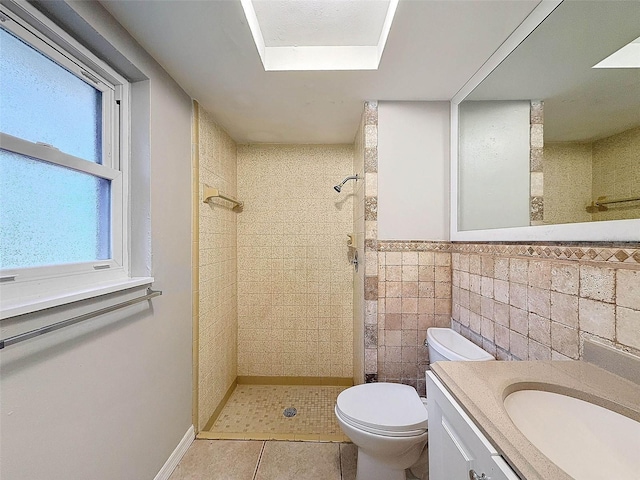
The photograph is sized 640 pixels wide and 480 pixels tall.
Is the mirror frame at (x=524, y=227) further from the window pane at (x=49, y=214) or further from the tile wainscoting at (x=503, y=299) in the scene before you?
the window pane at (x=49, y=214)

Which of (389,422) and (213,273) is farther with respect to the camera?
(213,273)

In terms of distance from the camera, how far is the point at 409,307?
1780mm

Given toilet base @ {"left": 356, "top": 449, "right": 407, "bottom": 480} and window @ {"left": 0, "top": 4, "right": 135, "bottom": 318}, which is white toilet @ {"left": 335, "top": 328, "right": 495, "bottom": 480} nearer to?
toilet base @ {"left": 356, "top": 449, "right": 407, "bottom": 480}

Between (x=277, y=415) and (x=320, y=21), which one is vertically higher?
(x=320, y=21)

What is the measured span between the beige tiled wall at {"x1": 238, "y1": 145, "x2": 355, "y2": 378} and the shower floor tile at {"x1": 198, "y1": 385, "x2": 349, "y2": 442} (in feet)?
0.51

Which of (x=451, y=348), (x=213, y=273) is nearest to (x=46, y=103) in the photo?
(x=213, y=273)

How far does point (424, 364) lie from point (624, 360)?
1086 millimetres

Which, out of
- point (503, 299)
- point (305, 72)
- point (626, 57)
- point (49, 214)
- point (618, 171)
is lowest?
point (503, 299)

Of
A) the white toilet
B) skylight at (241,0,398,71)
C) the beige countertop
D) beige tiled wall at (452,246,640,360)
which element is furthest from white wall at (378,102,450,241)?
the beige countertop

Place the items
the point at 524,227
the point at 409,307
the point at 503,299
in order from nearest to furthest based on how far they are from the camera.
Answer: the point at 524,227
the point at 503,299
the point at 409,307

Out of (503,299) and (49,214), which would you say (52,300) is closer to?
(49,214)

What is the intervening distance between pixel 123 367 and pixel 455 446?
1225mm

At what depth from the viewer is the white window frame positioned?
0.84m

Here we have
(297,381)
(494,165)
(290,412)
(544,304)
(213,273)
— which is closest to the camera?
(544,304)
